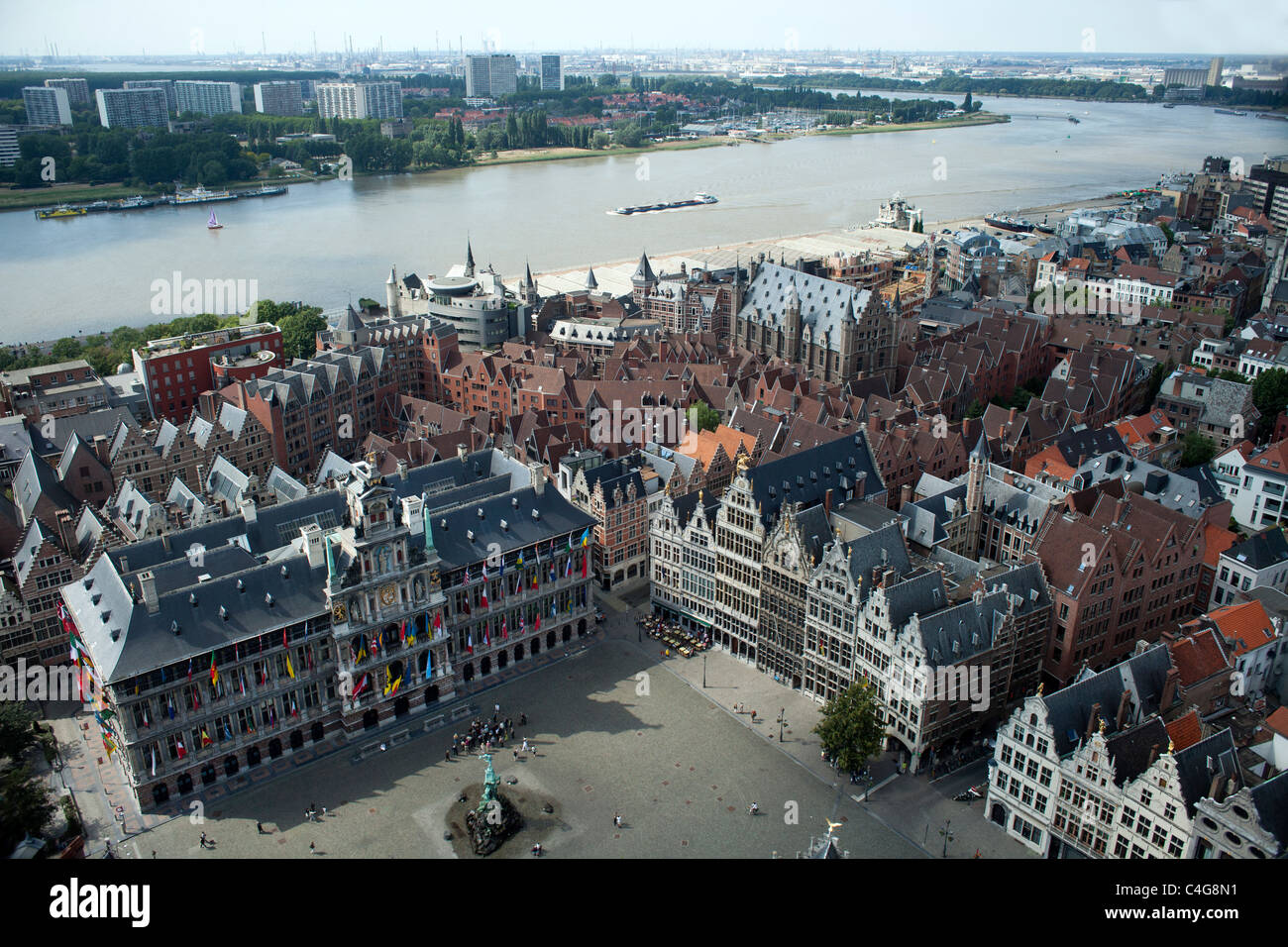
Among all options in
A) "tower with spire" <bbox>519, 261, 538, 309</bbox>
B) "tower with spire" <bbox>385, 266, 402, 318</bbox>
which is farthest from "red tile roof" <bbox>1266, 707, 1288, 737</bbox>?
"tower with spire" <bbox>385, 266, 402, 318</bbox>

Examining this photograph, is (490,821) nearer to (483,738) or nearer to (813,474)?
(483,738)

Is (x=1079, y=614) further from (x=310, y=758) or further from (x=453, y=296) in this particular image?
(x=453, y=296)

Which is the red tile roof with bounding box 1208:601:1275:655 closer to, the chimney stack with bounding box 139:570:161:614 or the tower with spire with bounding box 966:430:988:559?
the tower with spire with bounding box 966:430:988:559

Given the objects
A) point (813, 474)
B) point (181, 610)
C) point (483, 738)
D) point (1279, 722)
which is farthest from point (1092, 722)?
point (181, 610)

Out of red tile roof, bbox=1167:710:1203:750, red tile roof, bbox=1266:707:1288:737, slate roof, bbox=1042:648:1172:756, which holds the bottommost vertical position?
red tile roof, bbox=1266:707:1288:737

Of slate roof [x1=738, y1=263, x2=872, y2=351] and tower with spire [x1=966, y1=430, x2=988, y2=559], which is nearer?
tower with spire [x1=966, y1=430, x2=988, y2=559]

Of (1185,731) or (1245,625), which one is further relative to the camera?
(1245,625)

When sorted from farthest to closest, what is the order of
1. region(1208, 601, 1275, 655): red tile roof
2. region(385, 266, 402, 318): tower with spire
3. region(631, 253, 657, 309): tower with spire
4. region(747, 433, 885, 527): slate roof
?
region(631, 253, 657, 309): tower with spire, region(385, 266, 402, 318): tower with spire, region(747, 433, 885, 527): slate roof, region(1208, 601, 1275, 655): red tile roof

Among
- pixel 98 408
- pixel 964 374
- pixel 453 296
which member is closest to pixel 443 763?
pixel 98 408
